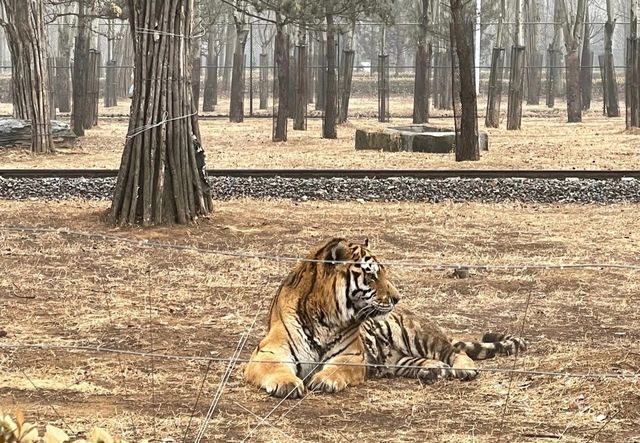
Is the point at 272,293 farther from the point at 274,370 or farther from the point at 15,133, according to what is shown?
the point at 15,133

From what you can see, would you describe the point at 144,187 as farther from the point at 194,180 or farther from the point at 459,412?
the point at 459,412

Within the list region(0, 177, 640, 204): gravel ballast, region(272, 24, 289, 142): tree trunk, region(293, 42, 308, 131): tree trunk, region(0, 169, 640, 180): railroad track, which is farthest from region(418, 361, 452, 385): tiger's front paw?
region(293, 42, 308, 131): tree trunk

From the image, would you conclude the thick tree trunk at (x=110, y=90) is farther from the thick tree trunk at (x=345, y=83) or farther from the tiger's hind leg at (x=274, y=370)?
the tiger's hind leg at (x=274, y=370)

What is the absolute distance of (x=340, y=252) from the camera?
671 cm

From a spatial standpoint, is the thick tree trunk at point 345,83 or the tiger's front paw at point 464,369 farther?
the thick tree trunk at point 345,83

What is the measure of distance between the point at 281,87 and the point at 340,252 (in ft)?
70.8

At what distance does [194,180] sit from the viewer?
12977 mm

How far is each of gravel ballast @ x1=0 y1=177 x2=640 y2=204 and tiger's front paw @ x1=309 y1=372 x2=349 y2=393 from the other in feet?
27.6

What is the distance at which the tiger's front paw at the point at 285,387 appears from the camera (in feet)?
21.2

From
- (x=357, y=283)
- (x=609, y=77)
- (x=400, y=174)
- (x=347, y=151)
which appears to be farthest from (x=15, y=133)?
(x=609, y=77)

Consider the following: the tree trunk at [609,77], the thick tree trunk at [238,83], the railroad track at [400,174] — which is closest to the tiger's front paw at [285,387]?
the railroad track at [400,174]

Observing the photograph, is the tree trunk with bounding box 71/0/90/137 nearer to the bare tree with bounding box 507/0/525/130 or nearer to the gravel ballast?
the bare tree with bounding box 507/0/525/130

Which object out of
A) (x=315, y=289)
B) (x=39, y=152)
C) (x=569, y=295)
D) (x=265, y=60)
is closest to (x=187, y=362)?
(x=315, y=289)

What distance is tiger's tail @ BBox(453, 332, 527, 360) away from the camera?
7477 millimetres
